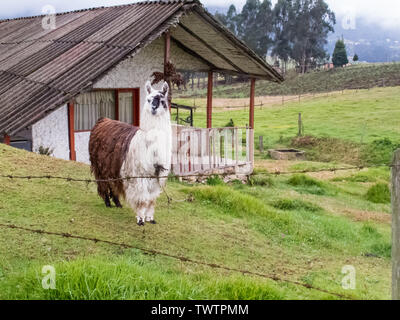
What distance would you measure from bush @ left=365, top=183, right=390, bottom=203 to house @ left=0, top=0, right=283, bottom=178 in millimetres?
3795

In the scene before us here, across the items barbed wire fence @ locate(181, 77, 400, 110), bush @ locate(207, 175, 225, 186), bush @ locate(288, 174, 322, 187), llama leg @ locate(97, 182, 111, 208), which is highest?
barbed wire fence @ locate(181, 77, 400, 110)

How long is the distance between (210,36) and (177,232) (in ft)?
22.7

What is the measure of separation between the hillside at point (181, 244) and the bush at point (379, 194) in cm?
238

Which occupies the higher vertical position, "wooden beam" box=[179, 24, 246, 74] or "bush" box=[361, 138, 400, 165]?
"wooden beam" box=[179, 24, 246, 74]

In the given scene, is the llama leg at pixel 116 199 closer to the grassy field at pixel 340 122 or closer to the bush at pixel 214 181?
the bush at pixel 214 181

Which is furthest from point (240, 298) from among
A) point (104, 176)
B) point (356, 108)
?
point (356, 108)

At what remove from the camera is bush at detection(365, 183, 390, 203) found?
14758 millimetres

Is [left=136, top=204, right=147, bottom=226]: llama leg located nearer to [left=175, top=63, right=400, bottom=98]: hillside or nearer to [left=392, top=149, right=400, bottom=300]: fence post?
[left=392, top=149, right=400, bottom=300]: fence post

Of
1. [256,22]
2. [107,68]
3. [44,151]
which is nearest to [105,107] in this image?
[44,151]

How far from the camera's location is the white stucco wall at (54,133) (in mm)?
12352

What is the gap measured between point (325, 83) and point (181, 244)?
56012mm

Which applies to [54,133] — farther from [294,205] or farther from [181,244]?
[181,244]

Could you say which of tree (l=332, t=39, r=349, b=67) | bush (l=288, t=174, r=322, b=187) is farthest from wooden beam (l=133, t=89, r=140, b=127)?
tree (l=332, t=39, r=349, b=67)

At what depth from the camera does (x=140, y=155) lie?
723 centimetres
